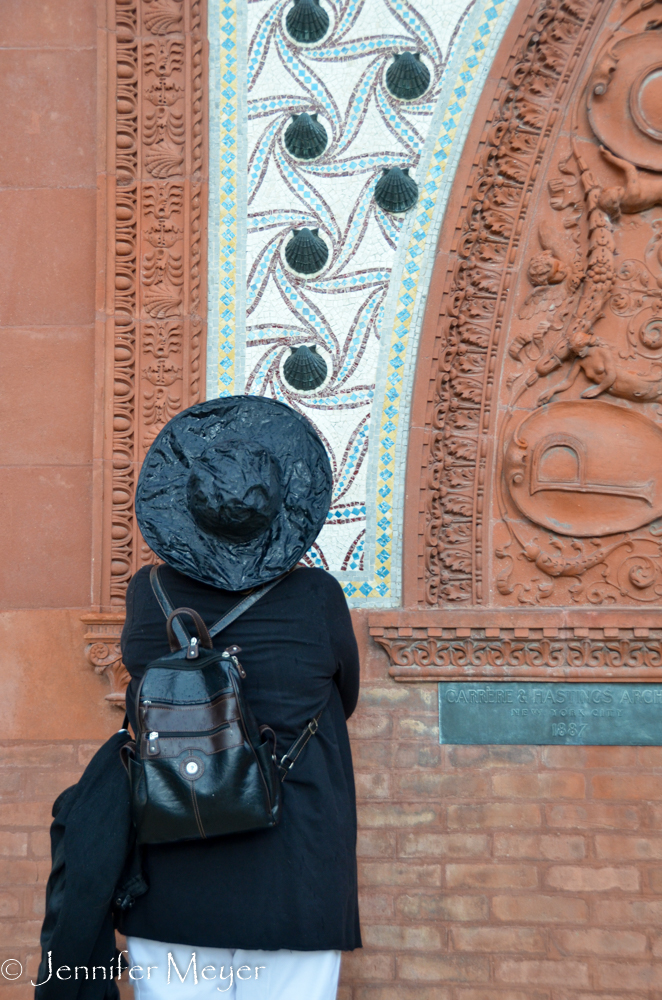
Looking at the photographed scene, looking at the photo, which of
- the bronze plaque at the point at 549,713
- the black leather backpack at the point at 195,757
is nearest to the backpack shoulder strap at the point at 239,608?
the black leather backpack at the point at 195,757

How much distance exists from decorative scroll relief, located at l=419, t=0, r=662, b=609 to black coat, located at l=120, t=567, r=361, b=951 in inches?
58.0

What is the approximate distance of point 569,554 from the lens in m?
3.71

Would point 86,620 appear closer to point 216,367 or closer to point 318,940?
point 216,367

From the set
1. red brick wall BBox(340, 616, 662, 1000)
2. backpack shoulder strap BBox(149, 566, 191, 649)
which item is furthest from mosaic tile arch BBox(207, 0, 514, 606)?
backpack shoulder strap BBox(149, 566, 191, 649)

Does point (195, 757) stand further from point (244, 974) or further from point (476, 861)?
point (476, 861)

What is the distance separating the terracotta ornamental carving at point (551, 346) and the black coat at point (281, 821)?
137cm

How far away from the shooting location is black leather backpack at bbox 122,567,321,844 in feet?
6.66

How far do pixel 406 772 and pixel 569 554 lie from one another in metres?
1.00

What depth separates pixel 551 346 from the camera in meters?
3.83

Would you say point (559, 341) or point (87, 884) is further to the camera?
point (559, 341)

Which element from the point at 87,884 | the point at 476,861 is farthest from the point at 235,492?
the point at 476,861

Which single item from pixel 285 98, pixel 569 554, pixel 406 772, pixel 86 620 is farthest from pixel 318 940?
pixel 285 98

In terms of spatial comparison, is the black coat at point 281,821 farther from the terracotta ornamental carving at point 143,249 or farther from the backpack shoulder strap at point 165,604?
the terracotta ornamental carving at point 143,249

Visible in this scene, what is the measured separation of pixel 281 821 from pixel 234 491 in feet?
2.35
